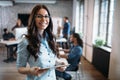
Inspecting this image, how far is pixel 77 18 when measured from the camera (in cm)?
853

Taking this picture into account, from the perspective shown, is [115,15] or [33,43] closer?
[33,43]

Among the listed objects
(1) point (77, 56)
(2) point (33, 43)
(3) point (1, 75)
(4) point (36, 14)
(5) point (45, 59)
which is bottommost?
(3) point (1, 75)

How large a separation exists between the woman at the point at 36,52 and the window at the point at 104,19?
358 cm

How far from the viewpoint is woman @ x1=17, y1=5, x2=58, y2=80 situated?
3.37 ft

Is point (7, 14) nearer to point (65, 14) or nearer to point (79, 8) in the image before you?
point (65, 14)

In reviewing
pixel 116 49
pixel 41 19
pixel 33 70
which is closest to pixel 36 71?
pixel 33 70

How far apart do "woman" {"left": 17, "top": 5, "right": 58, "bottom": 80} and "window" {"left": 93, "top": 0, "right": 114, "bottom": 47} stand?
358 cm

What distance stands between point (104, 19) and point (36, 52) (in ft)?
13.7

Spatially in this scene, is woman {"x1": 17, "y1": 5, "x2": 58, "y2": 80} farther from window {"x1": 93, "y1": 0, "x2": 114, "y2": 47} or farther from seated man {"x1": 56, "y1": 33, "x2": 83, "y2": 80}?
window {"x1": 93, "y1": 0, "x2": 114, "y2": 47}

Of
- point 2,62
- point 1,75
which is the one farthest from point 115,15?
point 2,62

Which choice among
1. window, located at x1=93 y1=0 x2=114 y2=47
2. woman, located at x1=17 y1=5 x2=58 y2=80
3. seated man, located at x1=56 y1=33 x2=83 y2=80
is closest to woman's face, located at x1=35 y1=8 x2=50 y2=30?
woman, located at x1=17 y1=5 x2=58 y2=80

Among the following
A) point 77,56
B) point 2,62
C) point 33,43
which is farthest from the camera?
point 2,62

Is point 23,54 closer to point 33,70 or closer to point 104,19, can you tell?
point 33,70

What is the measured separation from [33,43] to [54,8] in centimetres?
882
